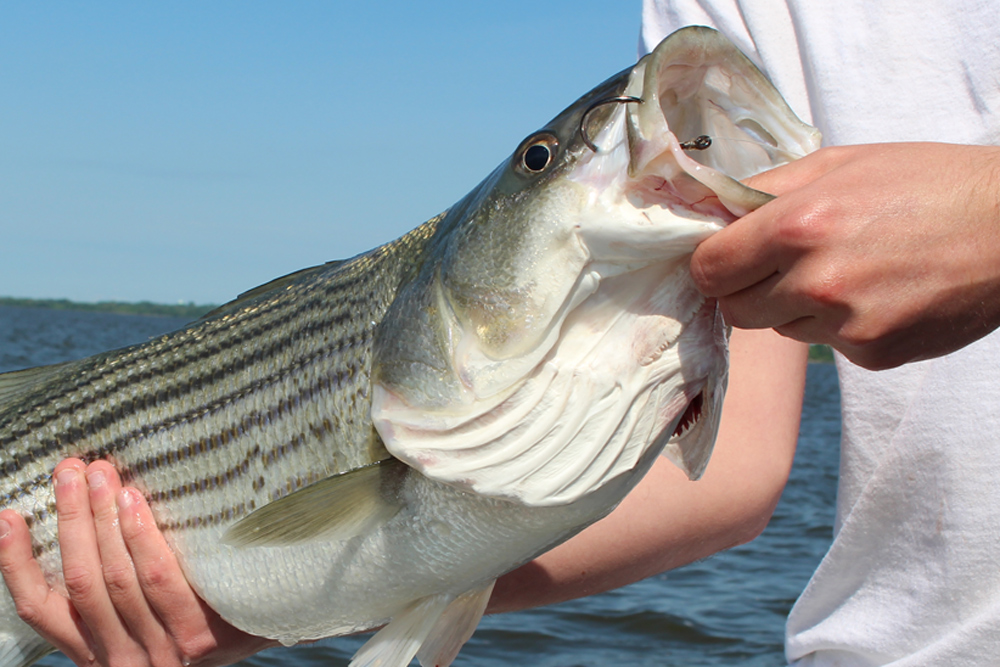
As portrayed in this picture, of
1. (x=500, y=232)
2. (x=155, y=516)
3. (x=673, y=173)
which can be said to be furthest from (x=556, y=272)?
(x=155, y=516)

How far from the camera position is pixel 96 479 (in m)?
→ 2.65

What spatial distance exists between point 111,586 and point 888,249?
2.42 meters

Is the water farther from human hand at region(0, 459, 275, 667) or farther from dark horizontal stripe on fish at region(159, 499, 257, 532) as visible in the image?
dark horizontal stripe on fish at region(159, 499, 257, 532)

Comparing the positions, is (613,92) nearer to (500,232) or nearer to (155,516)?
(500,232)

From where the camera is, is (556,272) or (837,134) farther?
(837,134)

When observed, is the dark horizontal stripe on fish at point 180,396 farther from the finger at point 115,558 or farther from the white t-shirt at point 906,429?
the white t-shirt at point 906,429

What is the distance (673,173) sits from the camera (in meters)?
1.67

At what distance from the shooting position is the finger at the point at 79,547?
2645 mm

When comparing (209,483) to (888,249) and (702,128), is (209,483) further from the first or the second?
(888,249)

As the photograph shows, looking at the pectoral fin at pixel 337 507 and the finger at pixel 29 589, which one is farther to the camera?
the finger at pixel 29 589

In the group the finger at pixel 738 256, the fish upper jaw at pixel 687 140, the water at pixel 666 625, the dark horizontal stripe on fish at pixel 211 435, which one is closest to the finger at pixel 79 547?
the dark horizontal stripe on fish at pixel 211 435

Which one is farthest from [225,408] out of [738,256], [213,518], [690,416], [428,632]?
[738,256]

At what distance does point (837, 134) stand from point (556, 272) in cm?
110

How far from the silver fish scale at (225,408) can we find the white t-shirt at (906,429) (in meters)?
1.23
